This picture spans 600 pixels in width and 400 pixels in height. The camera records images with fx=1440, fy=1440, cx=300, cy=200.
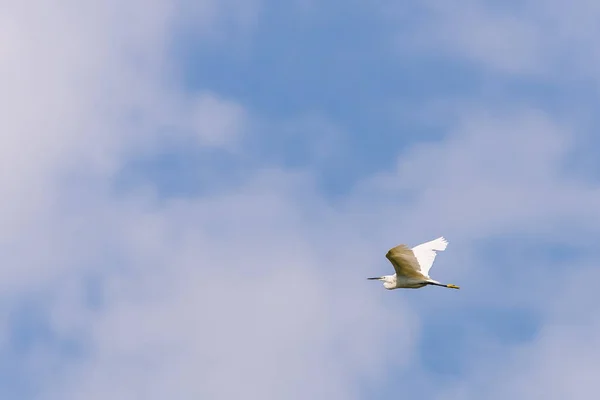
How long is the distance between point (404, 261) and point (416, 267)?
1535mm

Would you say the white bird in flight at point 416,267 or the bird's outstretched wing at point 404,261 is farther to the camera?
the white bird in flight at point 416,267

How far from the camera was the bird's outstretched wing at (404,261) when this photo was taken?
80.7 meters

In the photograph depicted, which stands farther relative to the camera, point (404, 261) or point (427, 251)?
point (427, 251)

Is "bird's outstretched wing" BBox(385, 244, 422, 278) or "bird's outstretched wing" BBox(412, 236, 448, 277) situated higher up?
"bird's outstretched wing" BBox(412, 236, 448, 277)

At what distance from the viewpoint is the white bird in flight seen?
274ft

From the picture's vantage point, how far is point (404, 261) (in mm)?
83062

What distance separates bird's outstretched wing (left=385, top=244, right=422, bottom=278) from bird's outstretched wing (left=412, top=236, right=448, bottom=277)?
0.85 m

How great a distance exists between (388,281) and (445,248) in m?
4.17

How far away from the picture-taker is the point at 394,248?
8038cm

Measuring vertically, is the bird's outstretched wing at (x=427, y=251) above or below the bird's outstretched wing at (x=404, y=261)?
above

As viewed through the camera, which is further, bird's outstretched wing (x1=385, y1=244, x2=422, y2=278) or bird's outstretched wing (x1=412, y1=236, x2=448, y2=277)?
bird's outstretched wing (x1=412, y1=236, x2=448, y2=277)

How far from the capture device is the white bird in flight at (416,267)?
274ft

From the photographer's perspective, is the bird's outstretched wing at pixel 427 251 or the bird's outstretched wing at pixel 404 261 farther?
the bird's outstretched wing at pixel 427 251

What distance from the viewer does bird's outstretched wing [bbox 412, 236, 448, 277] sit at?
85812mm
